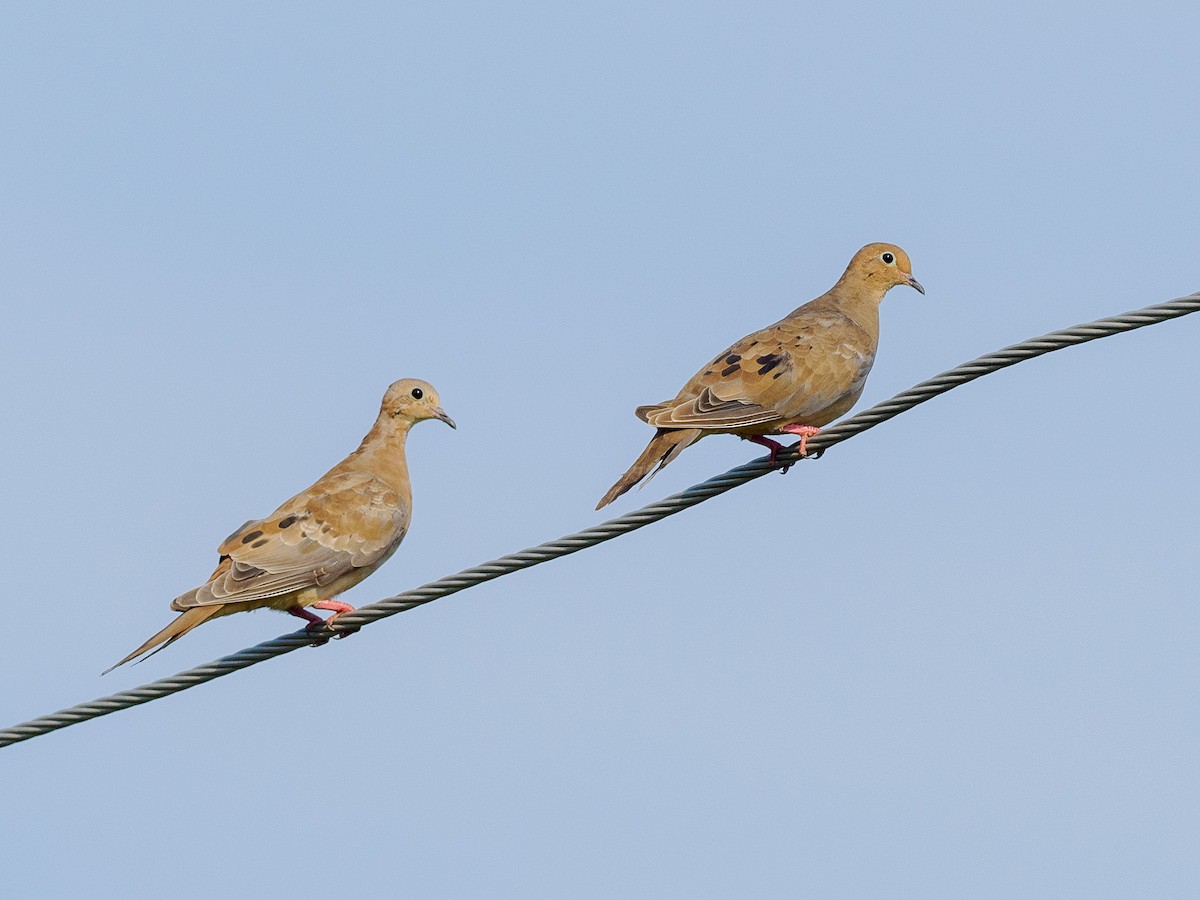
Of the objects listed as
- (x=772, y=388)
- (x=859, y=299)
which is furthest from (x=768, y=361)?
(x=859, y=299)

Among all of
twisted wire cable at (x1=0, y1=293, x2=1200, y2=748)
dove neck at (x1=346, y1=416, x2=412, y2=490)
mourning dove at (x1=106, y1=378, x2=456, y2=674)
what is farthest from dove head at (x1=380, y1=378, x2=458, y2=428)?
twisted wire cable at (x1=0, y1=293, x2=1200, y2=748)

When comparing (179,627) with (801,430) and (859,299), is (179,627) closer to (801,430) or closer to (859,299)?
(801,430)

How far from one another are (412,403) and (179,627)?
2.42m

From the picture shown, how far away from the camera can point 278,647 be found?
Answer: 6.59m

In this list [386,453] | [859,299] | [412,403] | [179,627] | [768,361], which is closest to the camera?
[179,627]

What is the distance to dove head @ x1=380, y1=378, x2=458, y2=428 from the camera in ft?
31.8

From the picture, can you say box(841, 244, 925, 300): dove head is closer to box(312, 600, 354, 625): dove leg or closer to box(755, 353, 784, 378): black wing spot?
box(755, 353, 784, 378): black wing spot

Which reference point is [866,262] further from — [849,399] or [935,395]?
[935,395]

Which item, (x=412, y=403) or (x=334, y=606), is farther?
(x=412, y=403)

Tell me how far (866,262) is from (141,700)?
209 inches

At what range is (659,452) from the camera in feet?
26.4

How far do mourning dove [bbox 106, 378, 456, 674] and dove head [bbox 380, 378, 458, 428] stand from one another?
22cm

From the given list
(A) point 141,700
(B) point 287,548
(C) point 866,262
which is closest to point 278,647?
(A) point 141,700

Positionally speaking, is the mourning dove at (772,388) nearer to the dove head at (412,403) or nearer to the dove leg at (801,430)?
the dove leg at (801,430)
